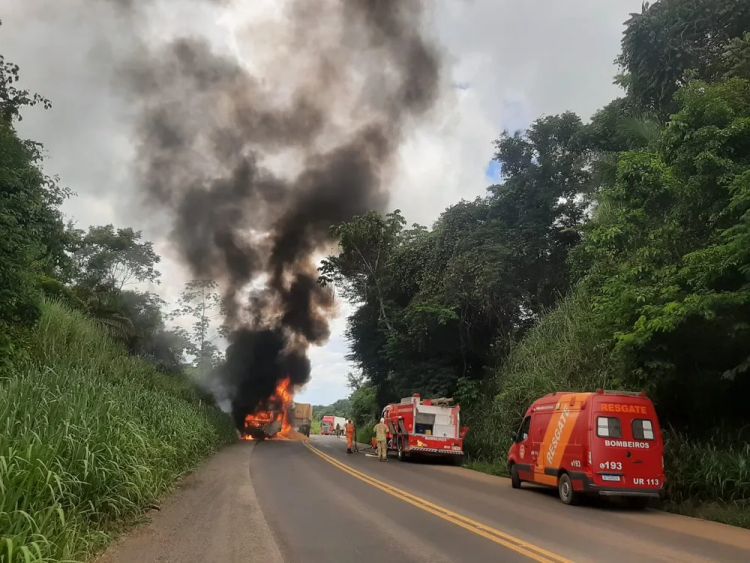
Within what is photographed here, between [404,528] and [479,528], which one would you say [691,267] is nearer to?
[479,528]

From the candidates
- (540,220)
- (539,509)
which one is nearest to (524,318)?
(540,220)

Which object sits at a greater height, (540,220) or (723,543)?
(540,220)

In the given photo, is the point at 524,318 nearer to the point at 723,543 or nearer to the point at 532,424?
the point at 532,424

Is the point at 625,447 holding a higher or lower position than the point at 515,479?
higher

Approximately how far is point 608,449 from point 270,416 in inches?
1173

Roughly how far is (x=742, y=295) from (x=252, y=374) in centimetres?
3007

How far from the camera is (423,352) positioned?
1043 inches

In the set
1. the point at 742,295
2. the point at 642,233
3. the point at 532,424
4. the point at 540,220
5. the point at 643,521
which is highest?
the point at 540,220

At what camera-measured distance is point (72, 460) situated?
6391mm

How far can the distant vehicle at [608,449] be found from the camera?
9.67 metres

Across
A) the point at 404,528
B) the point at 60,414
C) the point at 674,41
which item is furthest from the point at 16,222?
the point at 674,41

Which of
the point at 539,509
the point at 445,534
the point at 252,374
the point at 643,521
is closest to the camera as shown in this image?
the point at 445,534

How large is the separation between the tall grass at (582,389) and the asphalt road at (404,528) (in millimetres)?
1066

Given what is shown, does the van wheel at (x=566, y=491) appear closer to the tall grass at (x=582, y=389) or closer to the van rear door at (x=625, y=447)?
the van rear door at (x=625, y=447)
